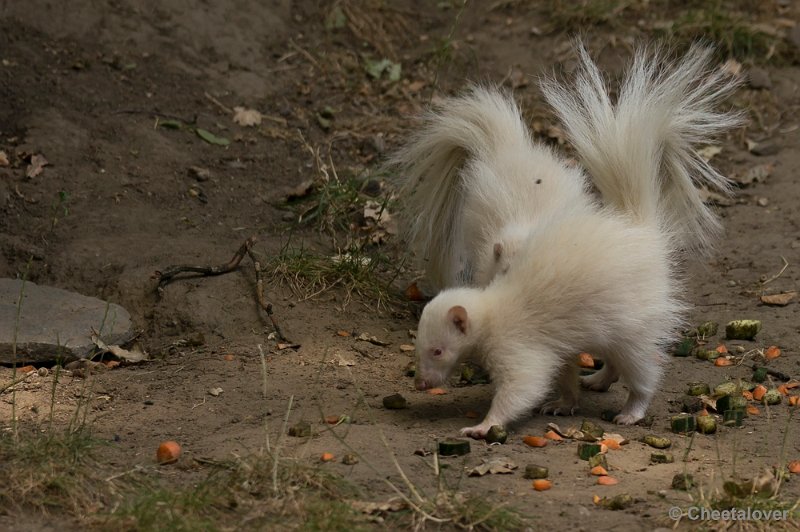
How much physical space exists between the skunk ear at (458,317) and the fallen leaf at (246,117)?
14.0ft

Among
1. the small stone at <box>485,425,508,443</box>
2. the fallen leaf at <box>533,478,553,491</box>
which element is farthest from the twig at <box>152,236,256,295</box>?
the fallen leaf at <box>533,478,553,491</box>

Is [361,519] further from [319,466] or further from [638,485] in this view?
[638,485]

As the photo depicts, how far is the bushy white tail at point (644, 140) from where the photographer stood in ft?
17.8

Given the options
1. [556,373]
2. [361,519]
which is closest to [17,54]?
[556,373]

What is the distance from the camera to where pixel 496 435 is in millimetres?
4824

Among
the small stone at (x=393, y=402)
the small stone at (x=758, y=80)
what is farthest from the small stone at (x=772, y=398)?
the small stone at (x=758, y=80)

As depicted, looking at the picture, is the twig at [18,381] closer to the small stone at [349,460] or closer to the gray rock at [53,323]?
the gray rock at [53,323]

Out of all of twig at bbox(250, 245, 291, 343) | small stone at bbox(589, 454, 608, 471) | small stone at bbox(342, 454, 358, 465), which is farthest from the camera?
twig at bbox(250, 245, 291, 343)

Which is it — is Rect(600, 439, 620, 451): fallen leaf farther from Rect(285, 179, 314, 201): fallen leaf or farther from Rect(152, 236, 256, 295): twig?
Rect(285, 179, 314, 201): fallen leaf

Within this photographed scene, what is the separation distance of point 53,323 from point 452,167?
259 cm

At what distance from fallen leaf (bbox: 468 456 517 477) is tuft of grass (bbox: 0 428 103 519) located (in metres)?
1.49

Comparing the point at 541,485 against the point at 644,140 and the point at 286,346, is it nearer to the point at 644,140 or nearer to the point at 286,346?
the point at 644,140

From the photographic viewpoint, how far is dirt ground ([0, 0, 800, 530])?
4.73 m

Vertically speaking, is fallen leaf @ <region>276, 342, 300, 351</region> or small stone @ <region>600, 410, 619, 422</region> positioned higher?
small stone @ <region>600, 410, 619, 422</region>
